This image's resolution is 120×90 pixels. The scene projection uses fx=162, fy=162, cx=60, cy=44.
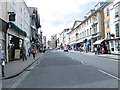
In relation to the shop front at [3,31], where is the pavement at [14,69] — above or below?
below

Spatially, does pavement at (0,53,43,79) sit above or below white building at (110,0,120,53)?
below

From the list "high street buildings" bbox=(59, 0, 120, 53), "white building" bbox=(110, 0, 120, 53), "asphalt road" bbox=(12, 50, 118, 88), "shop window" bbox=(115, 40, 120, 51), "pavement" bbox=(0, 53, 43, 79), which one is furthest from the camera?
"high street buildings" bbox=(59, 0, 120, 53)

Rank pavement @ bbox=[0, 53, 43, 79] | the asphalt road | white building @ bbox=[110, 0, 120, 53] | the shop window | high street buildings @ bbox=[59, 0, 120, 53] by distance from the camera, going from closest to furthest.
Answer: the asphalt road
pavement @ bbox=[0, 53, 43, 79]
white building @ bbox=[110, 0, 120, 53]
the shop window
high street buildings @ bbox=[59, 0, 120, 53]

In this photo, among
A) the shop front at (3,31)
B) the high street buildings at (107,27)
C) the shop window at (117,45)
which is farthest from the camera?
the high street buildings at (107,27)

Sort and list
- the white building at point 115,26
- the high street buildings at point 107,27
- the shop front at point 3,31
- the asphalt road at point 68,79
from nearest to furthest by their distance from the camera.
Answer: the asphalt road at point 68,79 → the shop front at point 3,31 → the white building at point 115,26 → the high street buildings at point 107,27

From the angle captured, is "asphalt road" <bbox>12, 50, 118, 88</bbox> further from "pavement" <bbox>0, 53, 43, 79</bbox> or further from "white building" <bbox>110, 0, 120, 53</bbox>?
"white building" <bbox>110, 0, 120, 53</bbox>

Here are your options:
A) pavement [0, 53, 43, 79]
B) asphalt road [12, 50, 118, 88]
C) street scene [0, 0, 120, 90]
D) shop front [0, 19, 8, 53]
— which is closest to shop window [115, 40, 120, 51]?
street scene [0, 0, 120, 90]

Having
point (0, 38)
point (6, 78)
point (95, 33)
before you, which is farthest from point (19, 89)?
point (95, 33)

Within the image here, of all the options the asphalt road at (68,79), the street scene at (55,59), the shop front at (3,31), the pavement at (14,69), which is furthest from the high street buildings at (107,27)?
the asphalt road at (68,79)

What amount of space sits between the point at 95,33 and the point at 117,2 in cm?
Result: 1545

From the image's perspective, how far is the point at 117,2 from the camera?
29.2m

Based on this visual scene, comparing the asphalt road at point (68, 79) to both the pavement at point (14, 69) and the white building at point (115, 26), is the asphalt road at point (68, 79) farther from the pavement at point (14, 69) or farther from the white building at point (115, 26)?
the white building at point (115, 26)

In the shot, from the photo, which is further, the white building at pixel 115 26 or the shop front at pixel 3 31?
the white building at pixel 115 26

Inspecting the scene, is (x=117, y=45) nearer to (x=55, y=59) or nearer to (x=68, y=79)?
(x=55, y=59)
